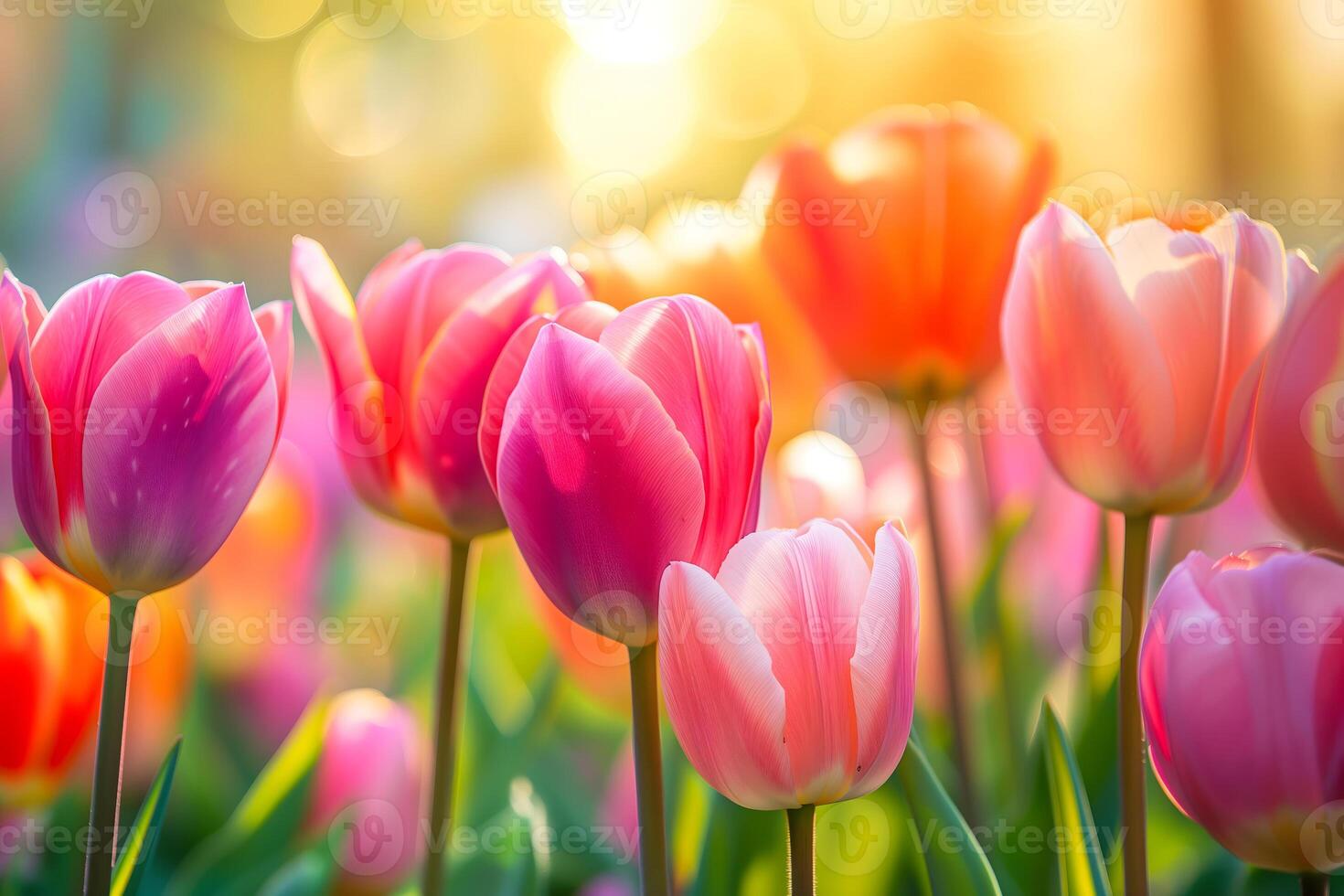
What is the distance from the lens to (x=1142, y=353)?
0.34m

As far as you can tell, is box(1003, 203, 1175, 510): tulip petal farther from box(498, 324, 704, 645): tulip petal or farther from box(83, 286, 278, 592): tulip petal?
box(83, 286, 278, 592): tulip petal

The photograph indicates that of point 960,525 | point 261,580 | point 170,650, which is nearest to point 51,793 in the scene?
point 170,650

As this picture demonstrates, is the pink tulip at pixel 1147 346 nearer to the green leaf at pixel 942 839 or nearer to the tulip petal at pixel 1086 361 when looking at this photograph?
the tulip petal at pixel 1086 361

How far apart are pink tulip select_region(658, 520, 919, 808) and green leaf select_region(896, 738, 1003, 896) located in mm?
40

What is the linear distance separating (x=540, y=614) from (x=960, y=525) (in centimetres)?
29

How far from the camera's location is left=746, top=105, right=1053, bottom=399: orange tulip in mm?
477

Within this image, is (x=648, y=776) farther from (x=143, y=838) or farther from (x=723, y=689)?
(x=143, y=838)

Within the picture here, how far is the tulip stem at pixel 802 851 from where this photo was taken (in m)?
0.28

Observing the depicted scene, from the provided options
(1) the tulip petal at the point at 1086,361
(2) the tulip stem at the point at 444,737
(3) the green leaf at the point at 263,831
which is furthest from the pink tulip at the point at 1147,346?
(3) the green leaf at the point at 263,831

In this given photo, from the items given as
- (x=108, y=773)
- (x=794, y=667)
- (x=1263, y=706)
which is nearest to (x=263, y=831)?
(x=108, y=773)

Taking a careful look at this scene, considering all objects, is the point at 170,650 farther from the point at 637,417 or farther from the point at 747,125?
the point at 747,125

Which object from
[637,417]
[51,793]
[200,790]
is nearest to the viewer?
[637,417]

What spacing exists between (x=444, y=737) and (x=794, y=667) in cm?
13

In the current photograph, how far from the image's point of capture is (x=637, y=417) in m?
0.30
